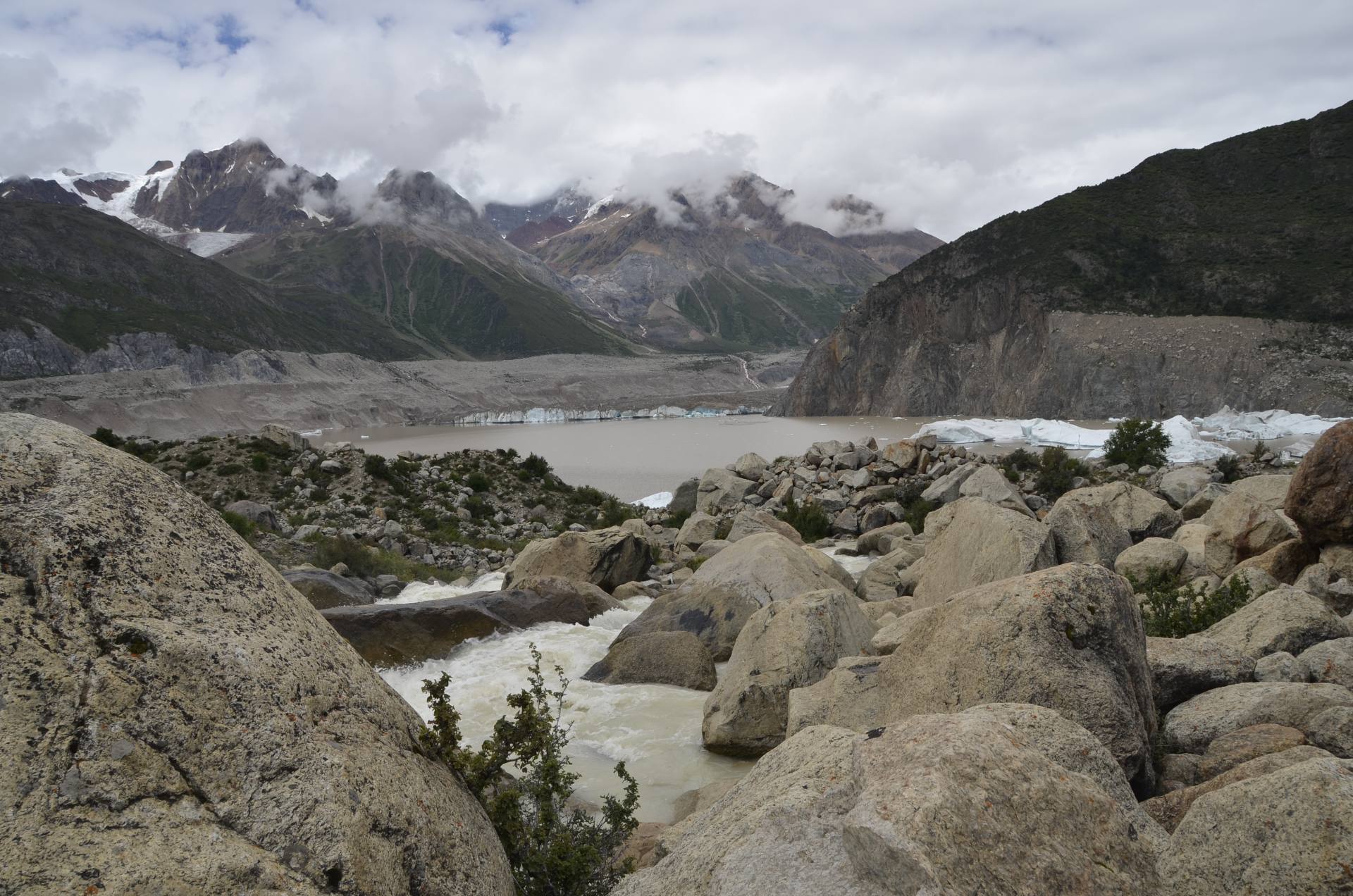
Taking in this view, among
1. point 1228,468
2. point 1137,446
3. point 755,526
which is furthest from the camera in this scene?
point 1137,446

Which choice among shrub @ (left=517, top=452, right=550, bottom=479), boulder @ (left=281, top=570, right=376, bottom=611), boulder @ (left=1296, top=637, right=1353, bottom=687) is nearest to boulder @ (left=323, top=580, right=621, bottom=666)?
boulder @ (left=281, top=570, right=376, bottom=611)

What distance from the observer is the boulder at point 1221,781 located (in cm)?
486

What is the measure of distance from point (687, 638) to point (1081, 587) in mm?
7875

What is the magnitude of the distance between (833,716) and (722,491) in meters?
26.3

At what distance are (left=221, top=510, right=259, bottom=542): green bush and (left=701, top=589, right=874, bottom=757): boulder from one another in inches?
722

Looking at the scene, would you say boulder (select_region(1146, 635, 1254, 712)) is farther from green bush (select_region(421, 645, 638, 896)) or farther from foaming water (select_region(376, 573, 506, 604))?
foaming water (select_region(376, 573, 506, 604))

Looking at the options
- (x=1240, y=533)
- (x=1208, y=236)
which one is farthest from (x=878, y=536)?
(x=1208, y=236)

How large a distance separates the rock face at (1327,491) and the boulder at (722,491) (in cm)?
2254

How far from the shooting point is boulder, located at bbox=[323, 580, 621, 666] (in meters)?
14.5

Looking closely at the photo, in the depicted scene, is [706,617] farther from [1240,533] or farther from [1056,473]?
[1056,473]

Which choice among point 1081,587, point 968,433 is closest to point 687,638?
point 1081,587

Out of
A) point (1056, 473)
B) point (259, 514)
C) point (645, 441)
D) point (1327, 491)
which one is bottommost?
point (1056, 473)

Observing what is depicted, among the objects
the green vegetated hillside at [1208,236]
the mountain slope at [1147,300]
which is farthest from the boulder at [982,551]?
the green vegetated hillside at [1208,236]

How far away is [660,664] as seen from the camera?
13.1 metres
